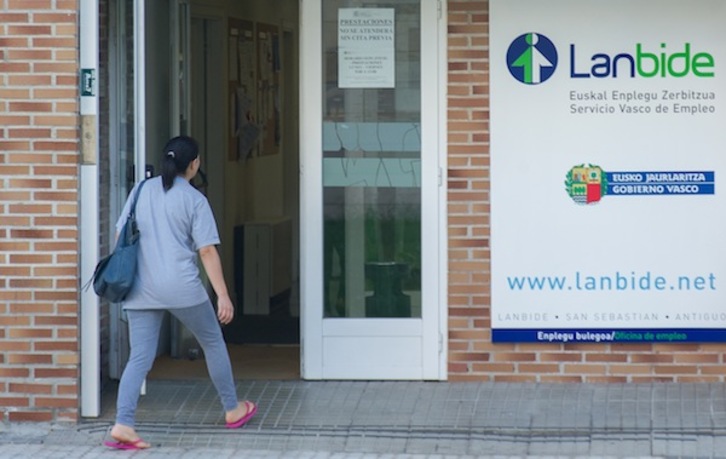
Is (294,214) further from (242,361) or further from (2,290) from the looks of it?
(2,290)

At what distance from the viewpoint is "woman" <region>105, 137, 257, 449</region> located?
8.61 m

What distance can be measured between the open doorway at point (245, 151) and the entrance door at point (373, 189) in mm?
643

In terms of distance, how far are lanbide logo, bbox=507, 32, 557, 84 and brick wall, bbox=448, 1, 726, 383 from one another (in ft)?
0.55

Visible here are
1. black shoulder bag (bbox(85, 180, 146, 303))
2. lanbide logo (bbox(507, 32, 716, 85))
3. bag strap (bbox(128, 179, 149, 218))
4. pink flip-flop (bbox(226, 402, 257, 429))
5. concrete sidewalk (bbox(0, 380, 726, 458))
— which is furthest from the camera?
lanbide logo (bbox(507, 32, 716, 85))

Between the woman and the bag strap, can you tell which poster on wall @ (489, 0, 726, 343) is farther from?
the bag strap

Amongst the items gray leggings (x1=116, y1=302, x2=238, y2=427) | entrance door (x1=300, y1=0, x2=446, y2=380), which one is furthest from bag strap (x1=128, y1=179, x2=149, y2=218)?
entrance door (x1=300, y1=0, x2=446, y2=380)

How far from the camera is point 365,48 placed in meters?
9.98

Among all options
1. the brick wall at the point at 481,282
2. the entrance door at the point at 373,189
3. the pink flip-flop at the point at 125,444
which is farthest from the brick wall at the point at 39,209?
the brick wall at the point at 481,282

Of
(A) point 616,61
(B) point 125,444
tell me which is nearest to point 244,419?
(B) point 125,444

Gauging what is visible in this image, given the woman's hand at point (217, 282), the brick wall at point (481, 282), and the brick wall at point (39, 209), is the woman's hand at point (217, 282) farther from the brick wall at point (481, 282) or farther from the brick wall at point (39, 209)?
the brick wall at point (481, 282)

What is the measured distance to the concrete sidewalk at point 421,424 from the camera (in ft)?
28.8

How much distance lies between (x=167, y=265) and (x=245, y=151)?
17.3ft

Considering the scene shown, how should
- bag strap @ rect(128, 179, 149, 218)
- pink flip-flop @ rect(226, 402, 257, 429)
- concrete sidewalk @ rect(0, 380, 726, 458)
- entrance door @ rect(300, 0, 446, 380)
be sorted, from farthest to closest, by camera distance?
entrance door @ rect(300, 0, 446, 380) < pink flip-flop @ rect(226, 402, 257, 429) < concrete sidewalk @ rect(0, 380, 726, 458) < bag strap @ rect(128, 179, 149, 218)

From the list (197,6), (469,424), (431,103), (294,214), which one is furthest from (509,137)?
(294,214)
